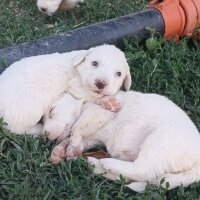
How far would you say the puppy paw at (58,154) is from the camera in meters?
4.21

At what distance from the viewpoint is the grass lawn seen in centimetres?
396

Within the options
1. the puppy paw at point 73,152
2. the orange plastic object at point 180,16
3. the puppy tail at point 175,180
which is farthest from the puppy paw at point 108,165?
the orange plastic object at point 180,16

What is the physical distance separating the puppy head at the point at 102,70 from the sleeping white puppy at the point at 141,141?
0.15 metres

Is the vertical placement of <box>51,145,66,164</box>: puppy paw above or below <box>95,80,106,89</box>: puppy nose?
below

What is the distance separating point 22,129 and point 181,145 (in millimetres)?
1205

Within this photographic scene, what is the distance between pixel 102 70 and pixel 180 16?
6.11 ft

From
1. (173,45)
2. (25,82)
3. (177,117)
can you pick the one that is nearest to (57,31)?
(173,45)

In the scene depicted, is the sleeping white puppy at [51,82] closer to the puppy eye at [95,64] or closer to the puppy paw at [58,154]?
the puppy eye at [95,64]

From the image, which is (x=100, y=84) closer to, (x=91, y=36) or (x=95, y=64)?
(x=95, y=64)

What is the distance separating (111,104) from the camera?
4.35 metres

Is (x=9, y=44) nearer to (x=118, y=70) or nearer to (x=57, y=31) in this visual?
(x=57, y=31)

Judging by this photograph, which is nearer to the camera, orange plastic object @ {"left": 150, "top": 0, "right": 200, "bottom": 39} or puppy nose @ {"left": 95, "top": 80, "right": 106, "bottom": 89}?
puppy nose @ {"left": 95, "top": 80, "right": 106, "bottom": 89}

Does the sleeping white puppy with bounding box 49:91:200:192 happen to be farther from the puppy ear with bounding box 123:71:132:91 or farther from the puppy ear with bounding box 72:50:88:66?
the puppy ear with bounding box 72:50:88:66

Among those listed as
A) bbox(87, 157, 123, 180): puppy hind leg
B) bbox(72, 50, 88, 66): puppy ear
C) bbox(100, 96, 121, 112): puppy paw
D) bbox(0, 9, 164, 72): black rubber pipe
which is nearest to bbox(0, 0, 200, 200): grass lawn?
bbox(87, 157, 123, 180): puppy hind leg
